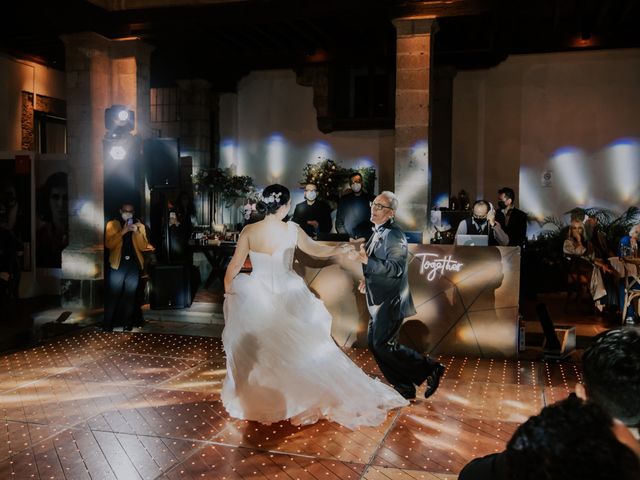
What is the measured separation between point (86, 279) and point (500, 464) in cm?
1006

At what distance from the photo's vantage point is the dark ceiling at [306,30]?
1007cm

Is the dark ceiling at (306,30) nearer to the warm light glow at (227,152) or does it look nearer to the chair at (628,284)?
the warm light glow at (227,152)

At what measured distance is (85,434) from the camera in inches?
196

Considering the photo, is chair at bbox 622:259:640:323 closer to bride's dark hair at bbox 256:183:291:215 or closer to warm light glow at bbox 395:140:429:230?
warm light glow at bbox 395:140:429:230

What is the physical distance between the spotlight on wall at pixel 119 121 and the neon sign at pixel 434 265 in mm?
5381

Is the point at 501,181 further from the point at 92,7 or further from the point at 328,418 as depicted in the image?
the point at 328,418

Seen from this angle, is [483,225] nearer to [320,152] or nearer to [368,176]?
[368,176]

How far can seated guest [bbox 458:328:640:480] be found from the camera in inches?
66.6

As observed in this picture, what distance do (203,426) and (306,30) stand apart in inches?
378

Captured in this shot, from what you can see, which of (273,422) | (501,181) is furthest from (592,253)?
(273,422)

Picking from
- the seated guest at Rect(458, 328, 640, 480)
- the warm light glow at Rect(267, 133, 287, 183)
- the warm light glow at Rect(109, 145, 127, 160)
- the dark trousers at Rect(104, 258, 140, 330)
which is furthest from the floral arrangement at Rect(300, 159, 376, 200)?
the seated guest at Rect(458, 328, 640, 480)

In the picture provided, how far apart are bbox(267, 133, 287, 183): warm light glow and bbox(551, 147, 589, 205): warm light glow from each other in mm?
6142

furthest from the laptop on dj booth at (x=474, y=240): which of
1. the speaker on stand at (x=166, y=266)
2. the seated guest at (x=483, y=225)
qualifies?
the speaker on stand at (x=166, y=266)

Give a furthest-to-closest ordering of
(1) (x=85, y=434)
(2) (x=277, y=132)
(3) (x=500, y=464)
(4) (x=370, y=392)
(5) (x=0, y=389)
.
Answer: (2) (x=277, y=132), (5) (x=0, y=389), (4) (x=370, y=392), (1) (x=85, y=434), (3) (x=500, y=464)
